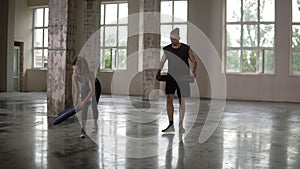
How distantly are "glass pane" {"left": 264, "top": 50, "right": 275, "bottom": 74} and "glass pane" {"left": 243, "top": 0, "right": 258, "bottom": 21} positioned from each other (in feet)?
5.21

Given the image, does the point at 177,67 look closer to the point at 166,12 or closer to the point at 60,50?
the point at 60,50

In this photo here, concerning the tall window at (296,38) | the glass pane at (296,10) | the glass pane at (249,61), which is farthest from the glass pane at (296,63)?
the glass pane at (249,61)

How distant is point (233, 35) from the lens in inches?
675

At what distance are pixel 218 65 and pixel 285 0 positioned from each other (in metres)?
3.73

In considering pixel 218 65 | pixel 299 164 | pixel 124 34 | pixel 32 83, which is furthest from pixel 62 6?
pixel 32 83

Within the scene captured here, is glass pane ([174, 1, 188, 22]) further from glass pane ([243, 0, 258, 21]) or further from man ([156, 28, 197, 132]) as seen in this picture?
man ([156, 28, 197, 132])

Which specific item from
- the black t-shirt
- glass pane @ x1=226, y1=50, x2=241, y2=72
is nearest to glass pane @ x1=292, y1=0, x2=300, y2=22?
glass pane @ x1=226, y1=50, x2=241, y2=72

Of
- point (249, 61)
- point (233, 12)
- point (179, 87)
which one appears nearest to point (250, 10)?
point (233, 12)

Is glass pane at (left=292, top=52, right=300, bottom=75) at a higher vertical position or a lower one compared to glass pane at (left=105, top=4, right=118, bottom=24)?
lower

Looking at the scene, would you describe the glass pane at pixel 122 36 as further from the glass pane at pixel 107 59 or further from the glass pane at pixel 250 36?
the glass pane at pixel 250 36

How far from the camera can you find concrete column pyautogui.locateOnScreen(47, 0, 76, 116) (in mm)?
8188

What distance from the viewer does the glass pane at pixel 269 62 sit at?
53.6 ft

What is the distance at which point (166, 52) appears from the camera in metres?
6.28

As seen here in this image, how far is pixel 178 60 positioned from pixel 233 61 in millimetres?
11397
